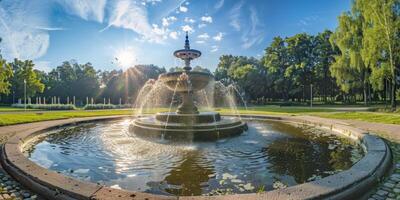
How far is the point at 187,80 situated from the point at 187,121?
7.90 ft

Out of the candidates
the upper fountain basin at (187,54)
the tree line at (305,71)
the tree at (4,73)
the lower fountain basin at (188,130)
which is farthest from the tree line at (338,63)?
the tree at (4,73)

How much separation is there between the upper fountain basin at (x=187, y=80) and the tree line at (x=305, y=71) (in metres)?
16.8

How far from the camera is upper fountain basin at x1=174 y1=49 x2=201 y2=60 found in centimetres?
1298

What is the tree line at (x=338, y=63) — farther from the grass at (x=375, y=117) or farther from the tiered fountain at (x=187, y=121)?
the tiered fountain at (x=187, y=121)

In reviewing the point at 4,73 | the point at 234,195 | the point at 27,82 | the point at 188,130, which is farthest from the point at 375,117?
the point at 27,82

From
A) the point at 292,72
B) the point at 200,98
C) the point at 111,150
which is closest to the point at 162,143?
the point at 111,150

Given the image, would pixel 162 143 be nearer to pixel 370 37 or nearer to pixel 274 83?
pixel 370 37

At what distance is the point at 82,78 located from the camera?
65312 millimetres

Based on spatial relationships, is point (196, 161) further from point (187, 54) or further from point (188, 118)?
point (187, 54)

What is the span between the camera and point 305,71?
48656mm

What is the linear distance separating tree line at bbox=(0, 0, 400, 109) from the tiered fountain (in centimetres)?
1701

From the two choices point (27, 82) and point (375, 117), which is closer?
point (375, 117)

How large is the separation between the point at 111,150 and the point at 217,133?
3528mm

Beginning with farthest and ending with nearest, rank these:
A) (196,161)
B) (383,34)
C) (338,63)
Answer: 1. (338,63)
2. (383,34)
3. (196,161)
